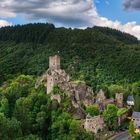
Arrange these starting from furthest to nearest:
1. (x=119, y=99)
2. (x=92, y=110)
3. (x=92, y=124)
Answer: (x=119, y=99)
(x=92, y=110)
(x=92, y=124)

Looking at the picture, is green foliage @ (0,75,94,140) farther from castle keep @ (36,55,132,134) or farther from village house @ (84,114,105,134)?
village house @ (84,114,105,134)

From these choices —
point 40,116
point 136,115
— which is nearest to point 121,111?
point 136,115

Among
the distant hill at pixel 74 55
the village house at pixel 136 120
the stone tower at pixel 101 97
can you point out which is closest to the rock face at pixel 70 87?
the stone tower at pixel 101 97

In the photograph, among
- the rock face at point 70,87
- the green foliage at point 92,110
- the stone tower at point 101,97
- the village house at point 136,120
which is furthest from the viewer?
the stone tower at point 101,97

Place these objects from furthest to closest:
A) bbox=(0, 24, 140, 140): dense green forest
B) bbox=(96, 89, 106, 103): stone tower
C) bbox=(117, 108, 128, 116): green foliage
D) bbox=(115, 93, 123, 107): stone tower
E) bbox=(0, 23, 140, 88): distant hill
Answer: bbox=(0, 23, 140, 88): distant hill < bbox=(115, 93, 123, 107): stone tower < bbox=(96, 89, 106, 103): stone tower < bbox=(117, 108, 128, 116): green foliage < bbox=(0, 24, 140, 140): dense green forest

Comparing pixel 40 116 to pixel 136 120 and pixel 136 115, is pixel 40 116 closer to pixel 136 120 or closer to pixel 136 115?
pixel 136 120

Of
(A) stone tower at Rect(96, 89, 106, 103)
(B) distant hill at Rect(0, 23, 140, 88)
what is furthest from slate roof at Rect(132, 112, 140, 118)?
(B) distant hill at Rect(0, 23, 140, 88)

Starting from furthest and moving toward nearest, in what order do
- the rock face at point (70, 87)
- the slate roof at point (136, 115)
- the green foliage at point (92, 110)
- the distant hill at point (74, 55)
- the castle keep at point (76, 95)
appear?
1. the distant hill at point (74, 55)
2. the rock face at point (70, 87)
3. the castle keep at point (76, 95)
4. the slate roof at point (136, 115)
5. the green foliage at point (92, 110)

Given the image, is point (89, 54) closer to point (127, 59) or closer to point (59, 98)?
point (127, 59)

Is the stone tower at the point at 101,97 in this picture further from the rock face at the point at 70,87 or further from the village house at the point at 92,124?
the village house at the point at 92,124
